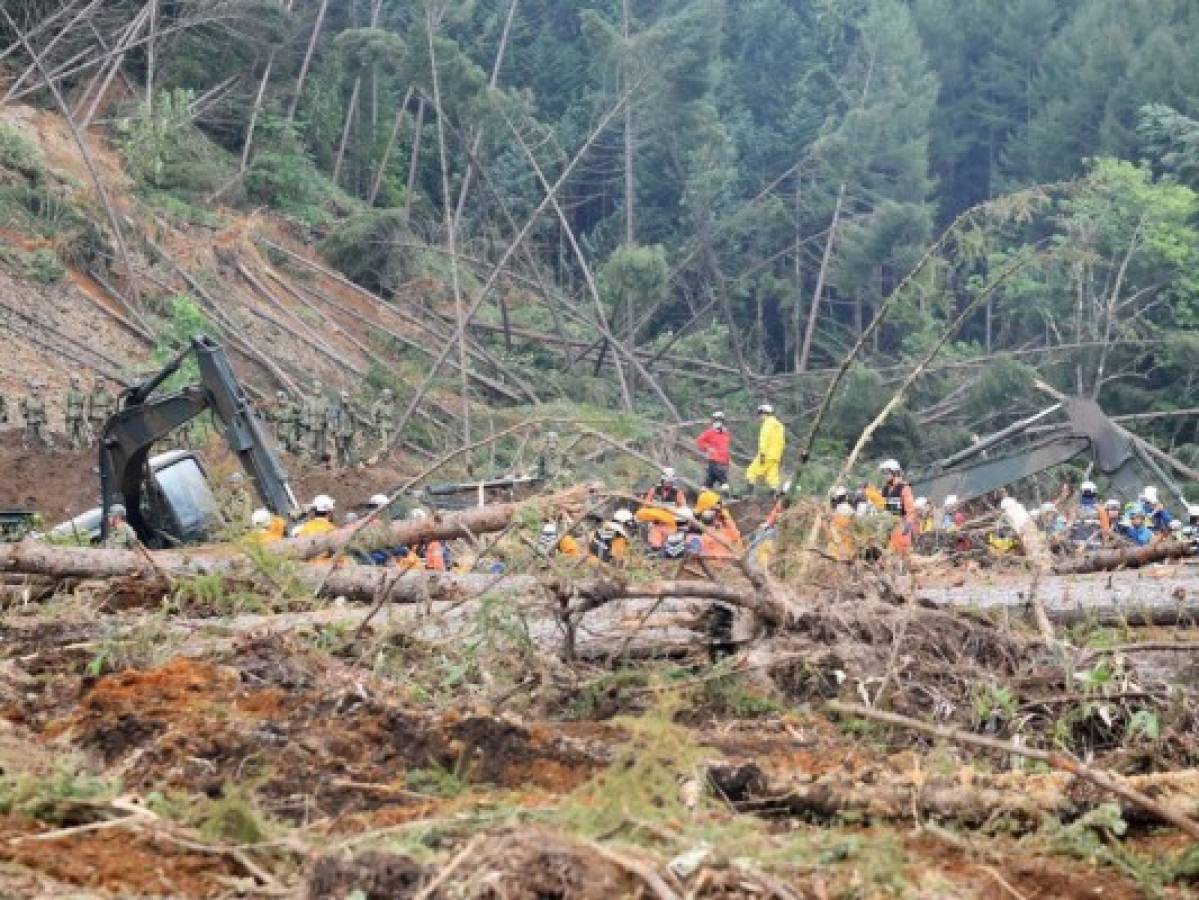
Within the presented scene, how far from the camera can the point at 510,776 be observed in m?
6.52

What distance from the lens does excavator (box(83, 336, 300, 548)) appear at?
16.2 m

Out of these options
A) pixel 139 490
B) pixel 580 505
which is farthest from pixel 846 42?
pixel 580 505

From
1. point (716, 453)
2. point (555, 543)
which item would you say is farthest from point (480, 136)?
point (555, 543)

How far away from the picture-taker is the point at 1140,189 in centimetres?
4275

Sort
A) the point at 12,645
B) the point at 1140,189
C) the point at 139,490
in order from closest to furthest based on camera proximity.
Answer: the point at 12,645, the point at 139,490, the point at 1140,189

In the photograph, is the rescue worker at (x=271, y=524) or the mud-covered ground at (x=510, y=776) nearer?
the mud-covered ground at (x=510, y=776)

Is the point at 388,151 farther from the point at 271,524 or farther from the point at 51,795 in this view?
the point at 51,795

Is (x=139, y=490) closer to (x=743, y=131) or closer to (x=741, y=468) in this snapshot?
(x=741, y=468)

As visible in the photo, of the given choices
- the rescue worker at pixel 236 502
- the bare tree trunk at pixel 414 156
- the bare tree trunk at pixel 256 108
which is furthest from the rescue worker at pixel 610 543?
the bare tree trunk at pixel 414 156

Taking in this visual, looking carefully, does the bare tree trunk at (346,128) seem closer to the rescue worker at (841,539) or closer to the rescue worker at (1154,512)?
the rescue worker at (1154,512)

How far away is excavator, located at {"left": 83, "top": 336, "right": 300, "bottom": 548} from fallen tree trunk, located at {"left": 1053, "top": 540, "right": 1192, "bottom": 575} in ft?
→ 20.3

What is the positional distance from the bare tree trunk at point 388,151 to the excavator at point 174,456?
2808cm

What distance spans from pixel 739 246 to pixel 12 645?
42719 mm

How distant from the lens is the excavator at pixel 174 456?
16234mm
